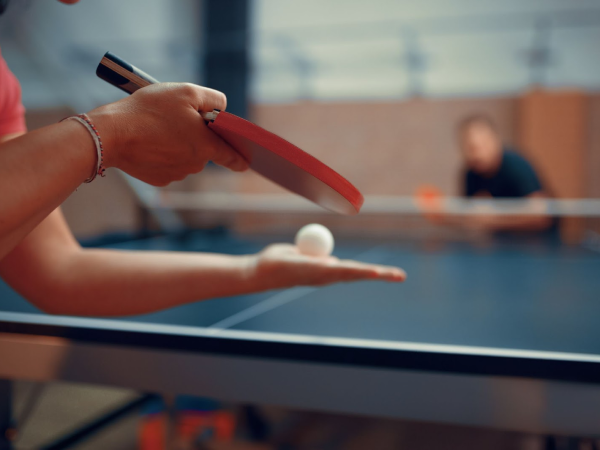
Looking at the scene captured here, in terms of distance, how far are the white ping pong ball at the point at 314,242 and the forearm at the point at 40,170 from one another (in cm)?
50

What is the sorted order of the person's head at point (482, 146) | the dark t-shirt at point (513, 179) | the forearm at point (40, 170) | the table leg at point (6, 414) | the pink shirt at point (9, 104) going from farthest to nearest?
1. the person's head at point (482, 146)
2. the dark t-shirt at point (513, 179)
3. the table leg at point (6, 414)
4. the pink shirt at point (9, 104)
5. the forearm at point (40, 170)

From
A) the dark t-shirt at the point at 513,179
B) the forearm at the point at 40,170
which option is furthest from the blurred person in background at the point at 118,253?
the dark t-shirt at the point at 513,179

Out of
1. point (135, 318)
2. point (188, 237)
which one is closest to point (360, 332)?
point (135, 318)

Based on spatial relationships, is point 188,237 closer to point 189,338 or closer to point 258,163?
point 189,338

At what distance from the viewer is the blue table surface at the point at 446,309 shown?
0.91 meters

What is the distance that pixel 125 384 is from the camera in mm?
865

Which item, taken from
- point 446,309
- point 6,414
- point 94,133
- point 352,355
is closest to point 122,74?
point 94,133

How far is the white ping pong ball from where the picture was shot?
0.96 meters

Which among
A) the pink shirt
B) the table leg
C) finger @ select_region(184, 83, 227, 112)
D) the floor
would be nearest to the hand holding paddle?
finger @ select_region(184, 83, 227, 112)

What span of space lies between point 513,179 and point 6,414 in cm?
262

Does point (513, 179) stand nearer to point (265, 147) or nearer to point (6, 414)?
point (6, 414)

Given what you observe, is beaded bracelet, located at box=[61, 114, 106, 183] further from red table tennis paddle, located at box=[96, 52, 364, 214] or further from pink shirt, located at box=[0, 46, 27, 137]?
pink shirt, located at box=[0, 46, 27, 137]

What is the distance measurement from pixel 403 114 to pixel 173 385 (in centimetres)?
452

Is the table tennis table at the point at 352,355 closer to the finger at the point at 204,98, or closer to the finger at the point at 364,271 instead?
the finger at the point at 364,271
